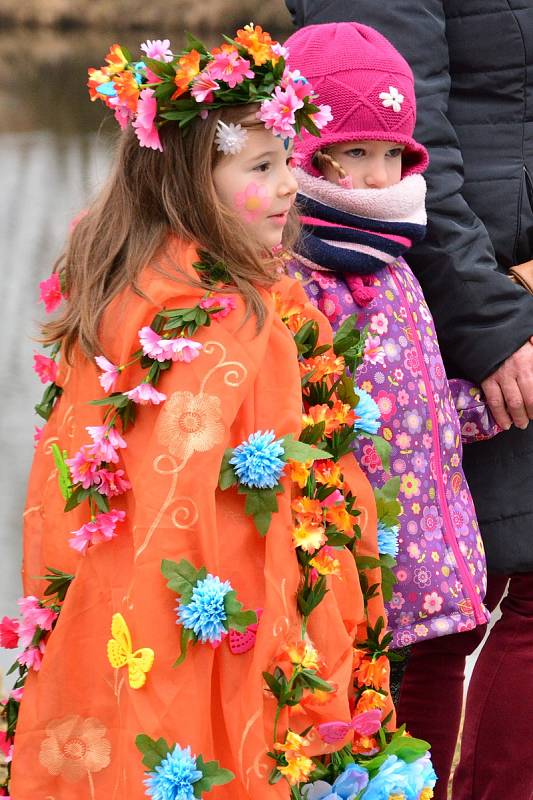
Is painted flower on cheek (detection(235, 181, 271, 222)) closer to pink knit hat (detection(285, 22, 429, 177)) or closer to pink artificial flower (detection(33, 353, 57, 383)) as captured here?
pink knit hat (detection(285, 22, 429, 177))

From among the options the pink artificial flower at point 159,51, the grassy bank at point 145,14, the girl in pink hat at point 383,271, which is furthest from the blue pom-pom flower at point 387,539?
the grassy bank at point 145,14

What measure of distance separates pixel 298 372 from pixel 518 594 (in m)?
0.84

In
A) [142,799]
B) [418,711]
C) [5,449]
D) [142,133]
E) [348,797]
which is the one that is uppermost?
[142,133]

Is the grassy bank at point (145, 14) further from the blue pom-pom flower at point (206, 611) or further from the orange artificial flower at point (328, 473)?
the blue pom-pom flower at point (206, 611)

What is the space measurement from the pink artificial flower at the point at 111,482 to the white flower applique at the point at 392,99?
0.73 metres

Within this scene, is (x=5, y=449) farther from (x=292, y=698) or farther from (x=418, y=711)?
(x=292, y=698)

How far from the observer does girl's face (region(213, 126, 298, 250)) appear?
1781 mm

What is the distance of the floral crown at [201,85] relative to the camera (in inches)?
68.6

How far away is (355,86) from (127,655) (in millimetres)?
963

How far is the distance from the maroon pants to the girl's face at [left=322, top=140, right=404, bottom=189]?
2.67ft

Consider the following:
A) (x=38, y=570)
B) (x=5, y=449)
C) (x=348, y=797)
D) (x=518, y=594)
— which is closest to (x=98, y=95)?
Answer: (x=38, y=570)

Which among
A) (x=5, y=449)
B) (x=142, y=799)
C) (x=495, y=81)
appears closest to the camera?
(x=142, y=799)

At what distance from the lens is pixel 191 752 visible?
1614 mm

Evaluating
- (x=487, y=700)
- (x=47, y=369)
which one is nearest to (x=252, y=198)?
(x=47, y=369)
